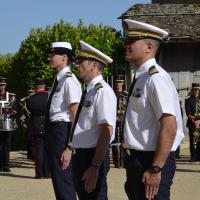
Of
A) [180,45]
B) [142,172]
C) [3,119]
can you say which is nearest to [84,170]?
[142,172]

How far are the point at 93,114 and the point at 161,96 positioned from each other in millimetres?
1283

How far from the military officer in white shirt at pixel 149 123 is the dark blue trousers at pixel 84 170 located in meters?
0.92

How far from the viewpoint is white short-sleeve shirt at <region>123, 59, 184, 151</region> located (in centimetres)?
421

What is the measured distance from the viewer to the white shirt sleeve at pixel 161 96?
165 inches

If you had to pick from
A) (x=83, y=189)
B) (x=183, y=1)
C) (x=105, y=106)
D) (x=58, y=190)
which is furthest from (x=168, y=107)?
(x=183, y=1)

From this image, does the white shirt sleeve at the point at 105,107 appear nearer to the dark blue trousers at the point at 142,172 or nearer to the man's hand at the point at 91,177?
the man's hand at the point at 91,177

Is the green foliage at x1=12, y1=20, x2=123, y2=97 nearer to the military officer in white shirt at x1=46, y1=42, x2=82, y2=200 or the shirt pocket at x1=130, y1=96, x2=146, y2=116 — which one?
the military officer in white shirt at x1=46, y1=42, x2=82, y2=200

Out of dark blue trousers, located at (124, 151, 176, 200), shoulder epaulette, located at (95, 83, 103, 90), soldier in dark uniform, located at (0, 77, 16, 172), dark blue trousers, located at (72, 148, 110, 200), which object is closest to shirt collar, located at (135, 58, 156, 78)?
dark blue trousers, located at (124, 151, 176, 200)

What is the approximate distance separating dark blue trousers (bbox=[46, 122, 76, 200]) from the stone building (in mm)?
11776

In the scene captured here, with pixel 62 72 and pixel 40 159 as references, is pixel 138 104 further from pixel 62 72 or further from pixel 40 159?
pixel 40 159

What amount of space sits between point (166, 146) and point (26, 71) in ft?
48.2

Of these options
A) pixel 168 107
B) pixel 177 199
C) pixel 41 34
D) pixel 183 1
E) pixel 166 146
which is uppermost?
pixel 183 1

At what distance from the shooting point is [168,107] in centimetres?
419

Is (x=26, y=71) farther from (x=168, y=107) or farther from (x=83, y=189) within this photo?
(x=168, y=107)
